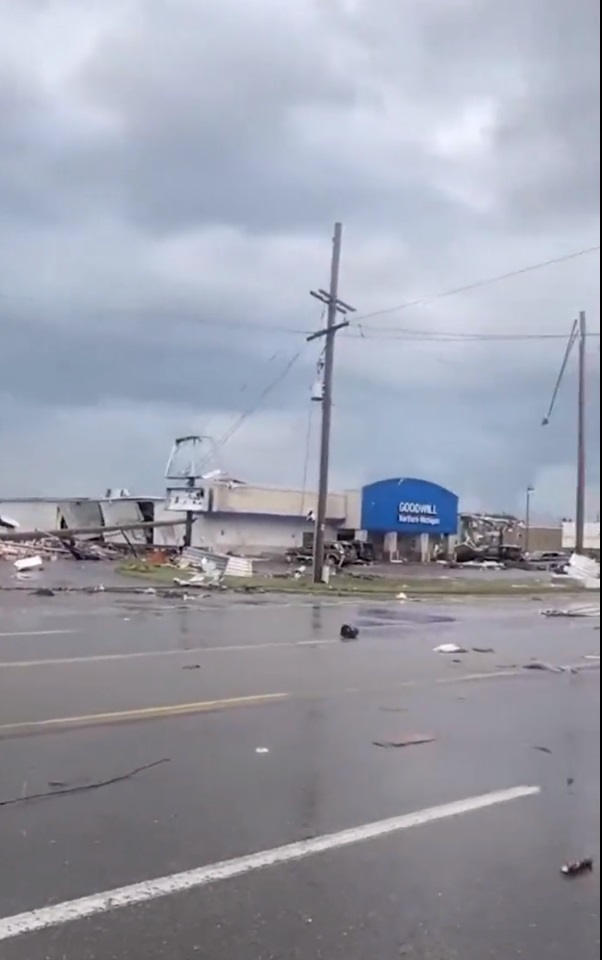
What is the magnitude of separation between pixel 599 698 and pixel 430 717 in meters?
5.92

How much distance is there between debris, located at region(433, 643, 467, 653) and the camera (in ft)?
38.9

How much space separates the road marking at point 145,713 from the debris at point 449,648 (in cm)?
378

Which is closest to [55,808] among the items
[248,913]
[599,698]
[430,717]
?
[248,913]

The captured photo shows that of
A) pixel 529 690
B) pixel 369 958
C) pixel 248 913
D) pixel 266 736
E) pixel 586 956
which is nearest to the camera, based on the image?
pixel 586 956

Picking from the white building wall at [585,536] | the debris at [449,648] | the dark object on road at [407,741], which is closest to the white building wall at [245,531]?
the dark object on road at [407,741]

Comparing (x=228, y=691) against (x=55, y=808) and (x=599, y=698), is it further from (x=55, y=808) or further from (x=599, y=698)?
(x=599, y=698)

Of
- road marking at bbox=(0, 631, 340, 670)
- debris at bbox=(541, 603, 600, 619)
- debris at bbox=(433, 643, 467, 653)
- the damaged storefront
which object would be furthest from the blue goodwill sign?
debris at bbox=(433, 643, 467, 653)

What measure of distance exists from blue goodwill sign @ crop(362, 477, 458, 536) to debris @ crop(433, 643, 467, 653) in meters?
6.89

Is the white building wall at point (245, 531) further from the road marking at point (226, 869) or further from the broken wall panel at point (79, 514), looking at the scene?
the road marking at point (226, 869)

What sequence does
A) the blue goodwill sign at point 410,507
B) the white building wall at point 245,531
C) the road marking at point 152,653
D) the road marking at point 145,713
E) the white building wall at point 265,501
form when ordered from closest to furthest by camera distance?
the blue goodwill sign at point 410,507, the white building wall at point 265,501, the white building wall at point 245,531, the road marking at point 145,713, the road marking at point 152,653

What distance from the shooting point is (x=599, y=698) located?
184 centimetres

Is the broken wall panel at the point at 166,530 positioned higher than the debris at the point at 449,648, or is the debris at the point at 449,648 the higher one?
the broken wall panel at the point at 166,530

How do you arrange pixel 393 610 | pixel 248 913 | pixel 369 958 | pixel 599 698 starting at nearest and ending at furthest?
pixel 599 698 → pixel 369 958 → pixel 248 913 → pixel 393 610

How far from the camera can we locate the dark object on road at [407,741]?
21.4ft
